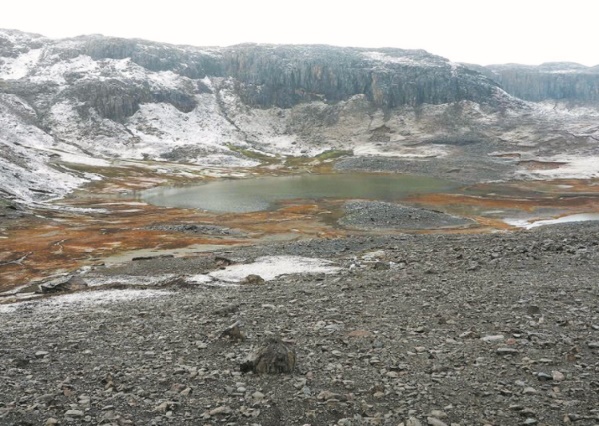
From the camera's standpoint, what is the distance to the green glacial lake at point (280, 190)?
106 m

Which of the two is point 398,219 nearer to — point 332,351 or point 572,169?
point 332,351

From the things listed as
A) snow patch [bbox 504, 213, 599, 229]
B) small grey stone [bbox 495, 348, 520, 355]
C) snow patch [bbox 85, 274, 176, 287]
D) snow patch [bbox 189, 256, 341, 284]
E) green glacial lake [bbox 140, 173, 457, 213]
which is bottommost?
green glacial lake [bbox 140, 173, 457, 213]

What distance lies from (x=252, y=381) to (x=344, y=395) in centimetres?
305

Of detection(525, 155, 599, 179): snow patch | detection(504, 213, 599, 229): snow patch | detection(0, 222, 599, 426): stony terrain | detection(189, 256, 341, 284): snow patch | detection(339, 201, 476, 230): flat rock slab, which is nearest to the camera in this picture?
detection(0, 222, 599, 426): stony terrain

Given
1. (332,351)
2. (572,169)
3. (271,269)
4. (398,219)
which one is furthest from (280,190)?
(332,351)

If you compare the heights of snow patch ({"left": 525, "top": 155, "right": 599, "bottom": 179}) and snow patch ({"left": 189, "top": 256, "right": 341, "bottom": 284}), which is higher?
snow patch ({"left": 189, "top": 256, "right": 341, "bottom": 284})

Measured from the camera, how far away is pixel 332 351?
16.8 metres

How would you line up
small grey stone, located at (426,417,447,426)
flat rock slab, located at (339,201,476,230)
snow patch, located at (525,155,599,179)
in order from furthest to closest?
snow patch, located at (525,155,599,179) < flat rock slab, located at (339,201,476,230) < small grey stone, located at (426,417,447,426)

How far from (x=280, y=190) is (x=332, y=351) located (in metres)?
113

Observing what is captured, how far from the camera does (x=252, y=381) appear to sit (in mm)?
14570

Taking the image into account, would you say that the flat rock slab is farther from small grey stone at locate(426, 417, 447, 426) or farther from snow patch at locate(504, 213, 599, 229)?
small grey stone at locate(426, 417, 447, 426)

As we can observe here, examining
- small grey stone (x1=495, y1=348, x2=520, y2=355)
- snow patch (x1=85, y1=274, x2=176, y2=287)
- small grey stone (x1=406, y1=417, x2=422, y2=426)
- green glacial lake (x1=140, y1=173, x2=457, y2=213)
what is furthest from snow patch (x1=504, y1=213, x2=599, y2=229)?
small grey stone (x1=406, y1=417, x2=422, y2=426)

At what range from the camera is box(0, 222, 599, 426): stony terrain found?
12.6 metres

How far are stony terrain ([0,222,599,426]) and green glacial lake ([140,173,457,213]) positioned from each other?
68.4 metres
